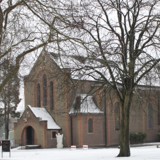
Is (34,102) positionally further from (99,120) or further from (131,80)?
(131,80)

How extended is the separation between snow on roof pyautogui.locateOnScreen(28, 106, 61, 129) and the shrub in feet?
37.6

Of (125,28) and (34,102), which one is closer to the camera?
(125,28)

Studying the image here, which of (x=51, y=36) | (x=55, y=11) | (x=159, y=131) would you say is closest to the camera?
(x=55, y=11)

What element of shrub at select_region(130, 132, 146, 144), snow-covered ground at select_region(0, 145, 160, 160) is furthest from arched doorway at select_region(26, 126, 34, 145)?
snow-covered ground at select_region(0, 145, 160, 160)

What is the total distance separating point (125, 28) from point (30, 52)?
1015 cm

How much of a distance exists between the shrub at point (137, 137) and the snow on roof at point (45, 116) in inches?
452

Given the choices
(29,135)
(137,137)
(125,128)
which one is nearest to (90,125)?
(29,135)

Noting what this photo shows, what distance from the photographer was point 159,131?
238ft

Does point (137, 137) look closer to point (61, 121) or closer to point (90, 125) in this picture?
point (90, 125)

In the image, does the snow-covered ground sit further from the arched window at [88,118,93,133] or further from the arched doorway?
the arched doorway

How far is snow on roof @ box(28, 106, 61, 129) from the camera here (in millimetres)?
61062

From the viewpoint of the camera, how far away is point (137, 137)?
66750 mm

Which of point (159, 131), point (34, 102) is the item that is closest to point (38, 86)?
point (34, 102)

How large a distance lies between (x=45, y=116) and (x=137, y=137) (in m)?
14.4
